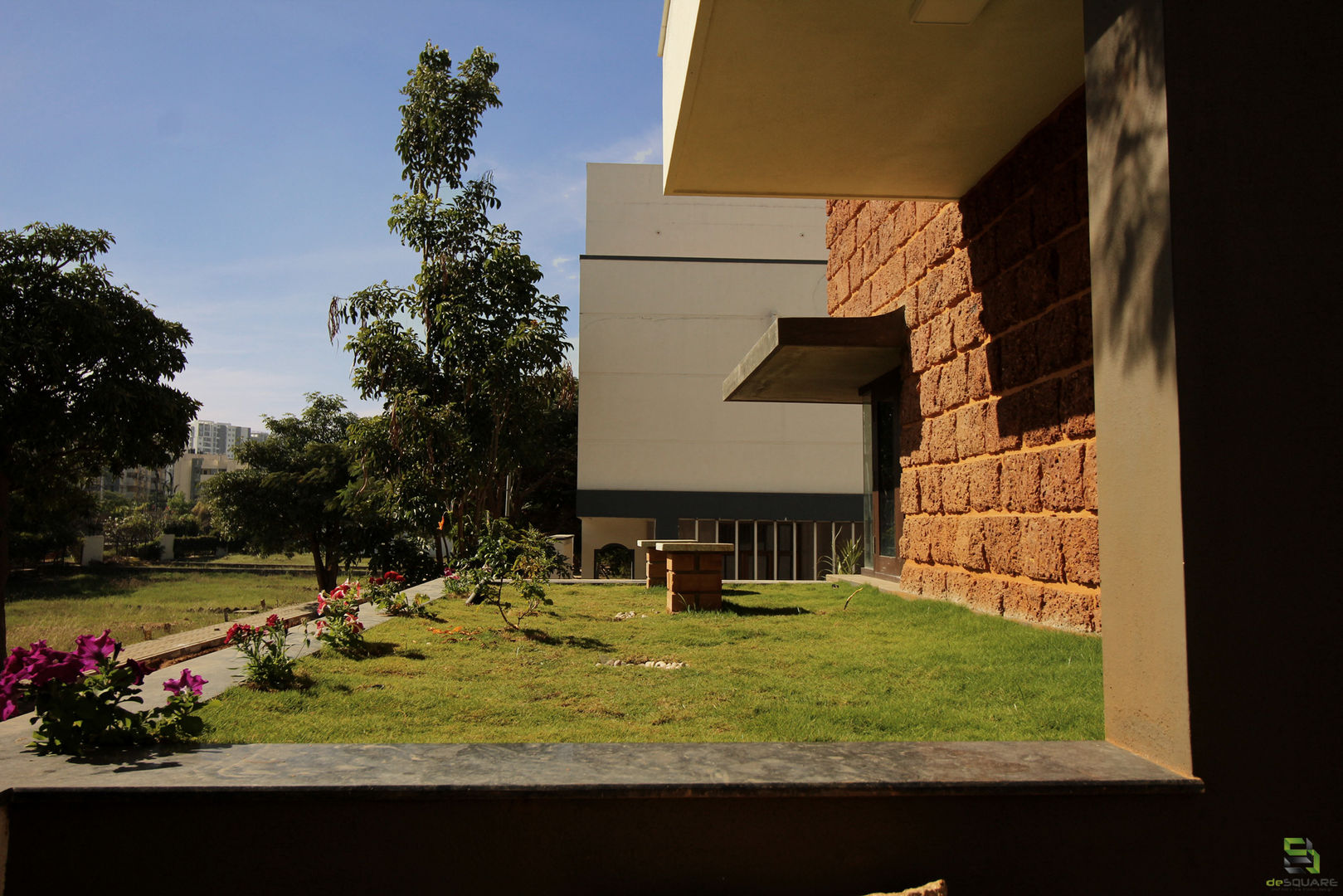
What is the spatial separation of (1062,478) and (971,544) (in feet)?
3.95

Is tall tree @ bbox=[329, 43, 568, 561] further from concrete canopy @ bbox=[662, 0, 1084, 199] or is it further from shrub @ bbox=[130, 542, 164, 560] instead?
shrub @ bbox=[130, 542, 164, 560]

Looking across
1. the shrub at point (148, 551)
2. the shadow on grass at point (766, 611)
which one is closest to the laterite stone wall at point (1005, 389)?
the shadow on grass at point (766, 611)

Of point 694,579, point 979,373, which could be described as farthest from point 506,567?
point 979,373

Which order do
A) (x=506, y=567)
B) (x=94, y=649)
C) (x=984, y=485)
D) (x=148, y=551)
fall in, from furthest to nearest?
(x=148, y=551) → (x=506, y=567) → (x=984, y=485) → (x=94, y=649)

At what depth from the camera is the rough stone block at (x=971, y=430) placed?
5.59m

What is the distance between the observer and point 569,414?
2959cm

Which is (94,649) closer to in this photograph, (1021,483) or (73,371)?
Answer: (1021,483)

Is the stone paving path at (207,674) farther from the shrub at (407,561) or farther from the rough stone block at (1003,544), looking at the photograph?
the shrub at (407,561)

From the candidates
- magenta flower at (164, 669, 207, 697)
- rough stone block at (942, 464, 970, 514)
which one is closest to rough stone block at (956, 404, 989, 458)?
rough stone block at (942, 464, 970, 514)

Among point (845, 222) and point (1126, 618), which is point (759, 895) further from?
point (845, 222)

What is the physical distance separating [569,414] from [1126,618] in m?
27.7

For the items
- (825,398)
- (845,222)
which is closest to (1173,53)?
(845,222)

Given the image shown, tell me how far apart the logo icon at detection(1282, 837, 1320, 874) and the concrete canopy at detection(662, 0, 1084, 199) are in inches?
144

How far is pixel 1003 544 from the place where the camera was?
5207 millimetres
